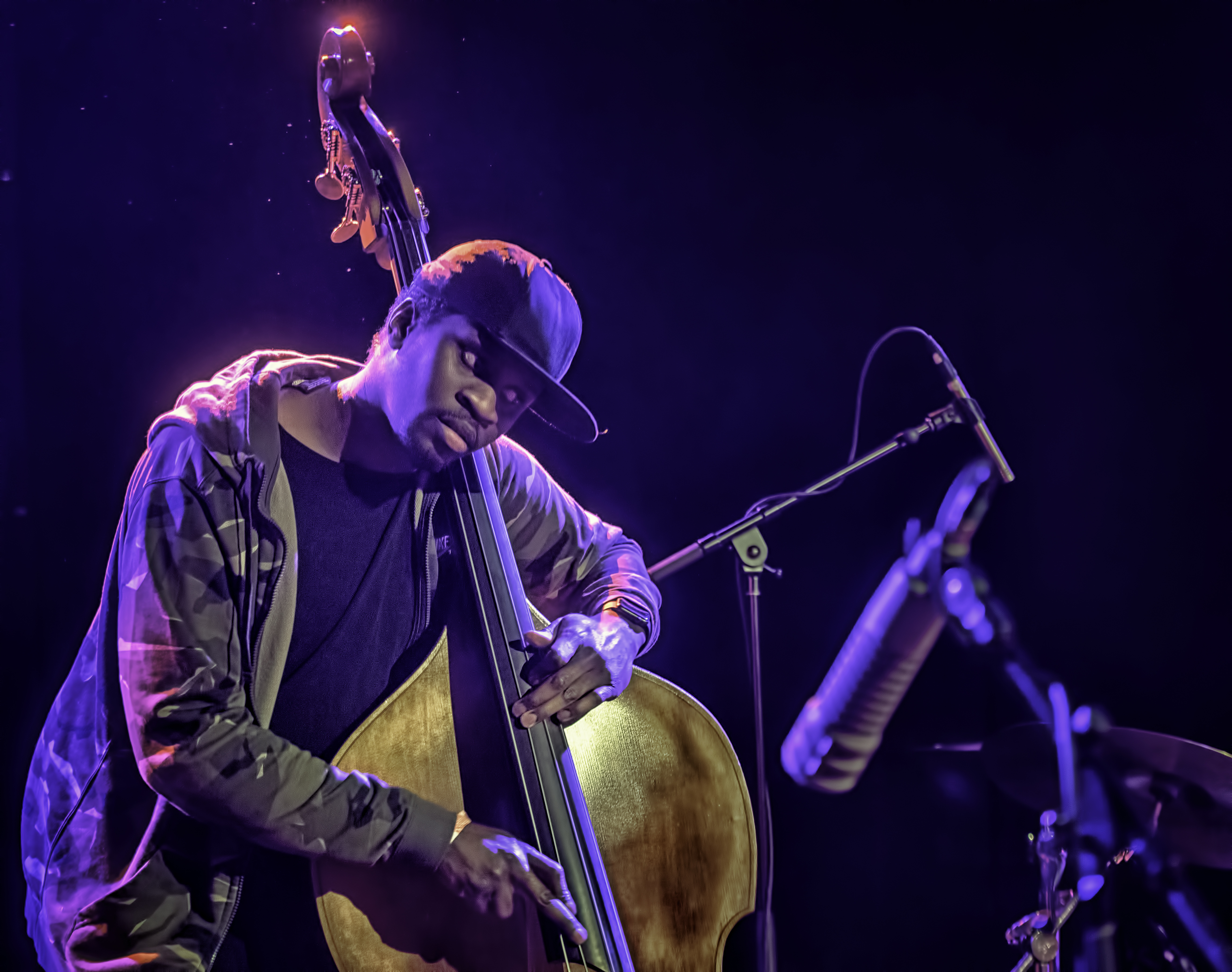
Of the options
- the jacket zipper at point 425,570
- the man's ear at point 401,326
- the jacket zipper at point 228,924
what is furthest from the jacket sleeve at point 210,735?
the man's ear at point 401,326

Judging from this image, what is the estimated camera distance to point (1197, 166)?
2.44m

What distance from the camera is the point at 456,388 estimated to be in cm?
145

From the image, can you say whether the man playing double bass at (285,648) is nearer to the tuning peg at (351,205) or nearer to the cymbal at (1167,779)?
the tuning peg at (351,205)

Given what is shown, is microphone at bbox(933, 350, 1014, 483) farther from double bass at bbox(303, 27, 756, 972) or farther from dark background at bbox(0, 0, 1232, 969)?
double bass at bbox(303, 27, 756, 972)

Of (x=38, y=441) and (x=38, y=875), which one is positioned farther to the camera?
(x=38, y=441)

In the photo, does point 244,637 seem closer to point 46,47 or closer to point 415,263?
point 415,263

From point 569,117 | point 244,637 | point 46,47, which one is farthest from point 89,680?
point 569,117

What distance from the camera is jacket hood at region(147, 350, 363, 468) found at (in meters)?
1.33

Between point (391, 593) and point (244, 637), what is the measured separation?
0.86 feet

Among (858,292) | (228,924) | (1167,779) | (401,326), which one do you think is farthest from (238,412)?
(1167,779)

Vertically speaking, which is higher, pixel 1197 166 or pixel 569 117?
pixel 569 117

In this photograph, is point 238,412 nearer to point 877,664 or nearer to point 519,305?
point 519,305

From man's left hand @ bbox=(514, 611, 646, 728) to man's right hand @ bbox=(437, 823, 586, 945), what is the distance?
0.58 feet

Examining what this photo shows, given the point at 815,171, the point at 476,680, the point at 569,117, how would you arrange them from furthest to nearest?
the point at 815,171
the point at 569,117
the point at 476,680
